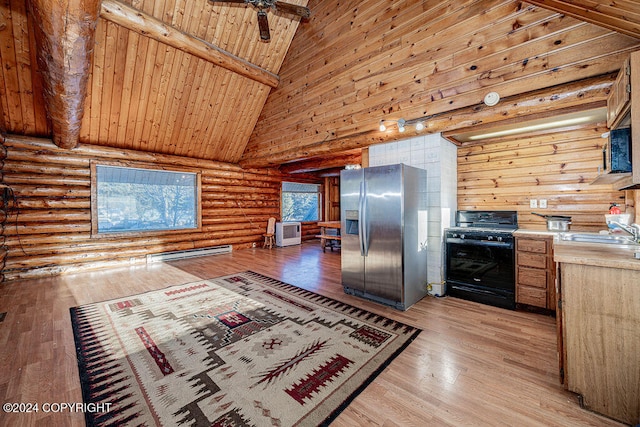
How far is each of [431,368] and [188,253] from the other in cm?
625

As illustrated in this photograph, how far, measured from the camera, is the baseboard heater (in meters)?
6.08

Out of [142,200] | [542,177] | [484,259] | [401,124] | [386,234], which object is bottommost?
[484,259]

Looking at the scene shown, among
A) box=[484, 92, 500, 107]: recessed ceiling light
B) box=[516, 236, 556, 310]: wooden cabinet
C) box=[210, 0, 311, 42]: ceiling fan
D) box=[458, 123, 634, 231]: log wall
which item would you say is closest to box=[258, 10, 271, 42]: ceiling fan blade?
box=[210, 0, 311, 42]: ceiling fan

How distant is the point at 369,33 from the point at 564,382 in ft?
15.6

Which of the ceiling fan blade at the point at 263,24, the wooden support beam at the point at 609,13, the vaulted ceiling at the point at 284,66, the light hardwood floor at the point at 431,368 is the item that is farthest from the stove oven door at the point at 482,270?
the ceiling fan blade at the point at 263,24

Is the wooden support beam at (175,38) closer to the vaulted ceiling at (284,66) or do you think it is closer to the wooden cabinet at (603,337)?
the vaulted ceiling at (284,66)

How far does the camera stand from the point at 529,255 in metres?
3.16

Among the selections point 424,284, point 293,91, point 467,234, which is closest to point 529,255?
point 467,234

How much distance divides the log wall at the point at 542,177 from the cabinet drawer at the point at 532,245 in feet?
2.44

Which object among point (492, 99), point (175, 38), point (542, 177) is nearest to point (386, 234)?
point (492, 99)

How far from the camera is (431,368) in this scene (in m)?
2.12

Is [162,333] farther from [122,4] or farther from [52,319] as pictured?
[122,4]

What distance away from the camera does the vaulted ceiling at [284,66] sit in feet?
8.10

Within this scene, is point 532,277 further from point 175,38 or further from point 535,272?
point 175,38
